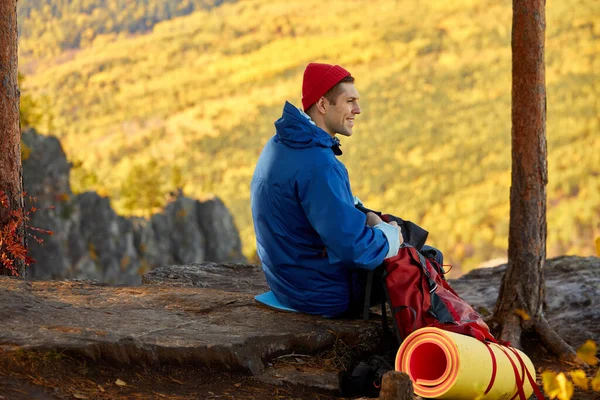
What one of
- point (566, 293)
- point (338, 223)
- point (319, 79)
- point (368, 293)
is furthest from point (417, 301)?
point (566, 293)

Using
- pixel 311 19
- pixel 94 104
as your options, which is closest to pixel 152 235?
pixel 94 104

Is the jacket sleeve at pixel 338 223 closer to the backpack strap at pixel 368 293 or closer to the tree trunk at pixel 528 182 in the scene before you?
the backpack strap at pixel 368 293

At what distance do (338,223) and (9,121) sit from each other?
3.08 m

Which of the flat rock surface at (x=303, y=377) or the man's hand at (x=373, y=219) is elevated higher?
the man's hand at (x=373, y=219)

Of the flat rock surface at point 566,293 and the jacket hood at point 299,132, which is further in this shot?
the flat rock surface at point 566,293

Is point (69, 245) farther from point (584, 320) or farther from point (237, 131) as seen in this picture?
point (237, 131)

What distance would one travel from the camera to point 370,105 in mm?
52688

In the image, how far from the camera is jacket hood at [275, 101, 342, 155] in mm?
4438

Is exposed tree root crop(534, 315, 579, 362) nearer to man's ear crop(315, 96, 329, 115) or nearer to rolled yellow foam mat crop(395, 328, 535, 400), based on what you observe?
rolled yellow foam mat crop(395, 328, 535, 400)

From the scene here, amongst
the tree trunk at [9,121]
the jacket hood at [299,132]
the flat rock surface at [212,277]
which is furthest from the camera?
the flat rock surface at [212,277]

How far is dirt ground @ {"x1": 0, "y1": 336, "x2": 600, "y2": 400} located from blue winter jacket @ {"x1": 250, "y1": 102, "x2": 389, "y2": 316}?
29.5 inches

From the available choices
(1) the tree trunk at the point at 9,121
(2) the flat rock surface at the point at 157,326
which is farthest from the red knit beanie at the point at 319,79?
(1) the tree trunk at the point at 9,121

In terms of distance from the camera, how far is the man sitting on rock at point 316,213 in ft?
13.9

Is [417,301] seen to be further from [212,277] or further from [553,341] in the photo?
[212,277]
